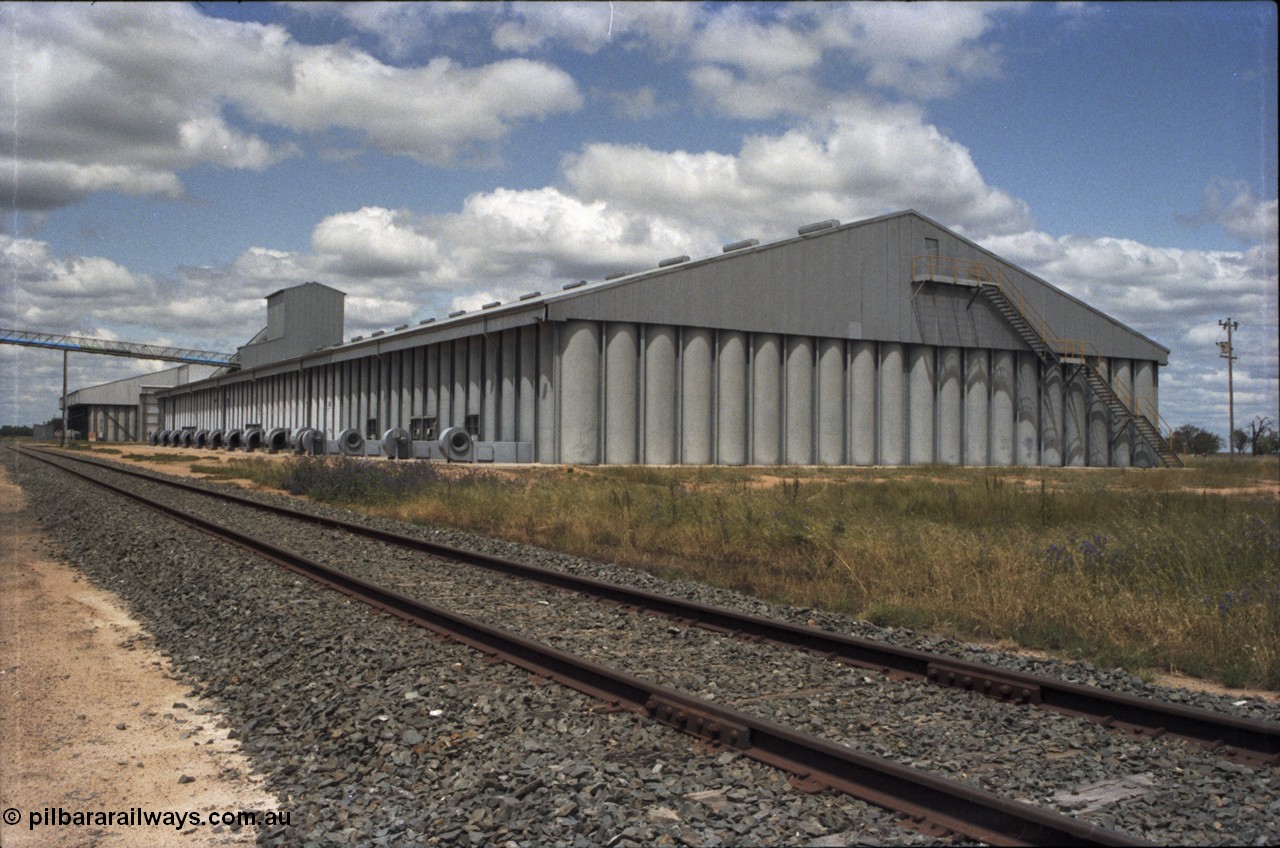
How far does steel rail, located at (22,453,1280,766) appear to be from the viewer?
577 cm

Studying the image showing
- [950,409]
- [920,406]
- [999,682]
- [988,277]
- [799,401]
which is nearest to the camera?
[999,682]

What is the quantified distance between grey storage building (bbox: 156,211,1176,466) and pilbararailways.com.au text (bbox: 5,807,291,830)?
28.0 m

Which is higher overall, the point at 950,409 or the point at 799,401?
the point at 799,401

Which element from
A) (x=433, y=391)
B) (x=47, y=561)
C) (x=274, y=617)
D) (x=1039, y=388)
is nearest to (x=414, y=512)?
(x=47, y=561)

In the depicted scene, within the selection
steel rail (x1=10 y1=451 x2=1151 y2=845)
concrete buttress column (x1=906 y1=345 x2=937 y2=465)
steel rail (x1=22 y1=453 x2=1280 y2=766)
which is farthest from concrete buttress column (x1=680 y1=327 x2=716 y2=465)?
steel rail (x1=10 y1=451 x2=1151 y2=845)

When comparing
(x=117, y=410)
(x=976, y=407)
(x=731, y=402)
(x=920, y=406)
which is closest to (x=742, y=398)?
(x=731, y=402)

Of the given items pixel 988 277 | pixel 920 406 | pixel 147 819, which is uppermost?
pixel 988 277

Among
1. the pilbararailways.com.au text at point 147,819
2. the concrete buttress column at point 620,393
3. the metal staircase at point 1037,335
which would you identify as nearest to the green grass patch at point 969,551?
the pilbararailways.com.au text at point 147,819

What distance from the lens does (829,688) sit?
23.2 ft

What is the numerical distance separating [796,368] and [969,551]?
86.7ft

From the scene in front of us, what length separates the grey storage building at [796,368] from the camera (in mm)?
34438

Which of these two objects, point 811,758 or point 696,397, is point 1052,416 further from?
point 811,758

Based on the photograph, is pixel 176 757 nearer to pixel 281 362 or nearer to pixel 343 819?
pixel 343 819

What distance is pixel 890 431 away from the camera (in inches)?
1553
